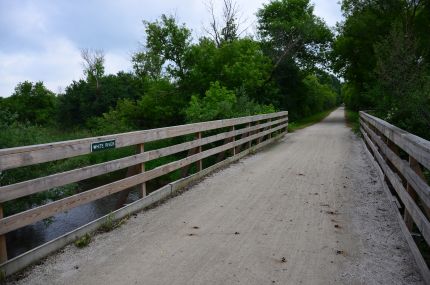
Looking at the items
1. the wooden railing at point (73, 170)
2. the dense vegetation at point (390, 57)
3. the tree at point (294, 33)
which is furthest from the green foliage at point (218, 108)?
the tree at point (294, 33)

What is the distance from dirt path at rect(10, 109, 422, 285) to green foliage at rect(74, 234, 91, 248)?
0.09 metres

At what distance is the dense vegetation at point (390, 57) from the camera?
9.12 m

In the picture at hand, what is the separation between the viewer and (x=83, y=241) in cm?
426

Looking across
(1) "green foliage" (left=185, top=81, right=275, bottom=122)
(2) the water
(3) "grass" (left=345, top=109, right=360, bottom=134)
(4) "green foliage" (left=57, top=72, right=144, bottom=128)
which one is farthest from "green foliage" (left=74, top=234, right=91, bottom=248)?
(4) "green foliage" (left=57, top=72, right=144, bottom=128)

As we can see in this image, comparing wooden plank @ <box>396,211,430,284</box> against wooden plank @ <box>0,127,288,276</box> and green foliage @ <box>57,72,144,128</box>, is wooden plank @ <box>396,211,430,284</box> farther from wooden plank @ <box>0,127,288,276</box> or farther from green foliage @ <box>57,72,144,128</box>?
green foliage @ <box>57,72,144,128</box>

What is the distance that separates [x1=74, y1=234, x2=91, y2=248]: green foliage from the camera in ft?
13.9

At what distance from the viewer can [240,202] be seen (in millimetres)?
5996

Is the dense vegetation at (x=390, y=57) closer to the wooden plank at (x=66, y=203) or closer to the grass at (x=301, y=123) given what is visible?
the grass at (x=301, y=123)

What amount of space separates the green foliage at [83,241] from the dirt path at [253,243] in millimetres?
87

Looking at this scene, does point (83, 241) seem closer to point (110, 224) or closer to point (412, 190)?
point (110, 224)

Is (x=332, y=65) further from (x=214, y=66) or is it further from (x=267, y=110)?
(x=267, y=110)

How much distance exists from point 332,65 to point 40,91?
4481cm

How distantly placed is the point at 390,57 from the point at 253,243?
1187 centimetres

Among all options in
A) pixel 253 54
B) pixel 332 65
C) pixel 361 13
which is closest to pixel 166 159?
pixel 253 54
